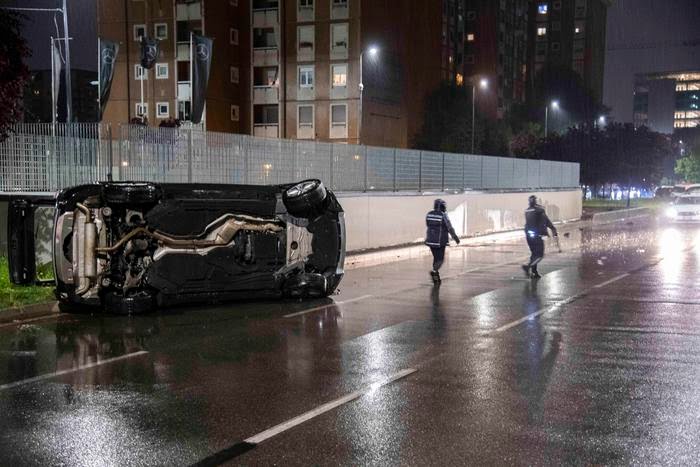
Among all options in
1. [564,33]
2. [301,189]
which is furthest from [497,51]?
[301,189]

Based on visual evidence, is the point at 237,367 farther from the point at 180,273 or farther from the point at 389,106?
the point at 389,106

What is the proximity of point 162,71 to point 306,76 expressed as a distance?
1011 cm

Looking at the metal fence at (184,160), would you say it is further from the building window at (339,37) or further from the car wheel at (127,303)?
the building window at (339,37)

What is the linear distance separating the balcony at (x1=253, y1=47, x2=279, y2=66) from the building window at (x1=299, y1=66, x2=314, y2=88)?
2277 mm

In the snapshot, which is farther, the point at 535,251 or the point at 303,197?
the point at 535,251

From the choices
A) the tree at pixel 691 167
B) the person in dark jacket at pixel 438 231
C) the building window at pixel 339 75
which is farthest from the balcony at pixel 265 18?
the tree at pixel 691 167

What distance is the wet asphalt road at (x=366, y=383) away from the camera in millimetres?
5578

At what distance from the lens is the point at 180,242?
11586 mm

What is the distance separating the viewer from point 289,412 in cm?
648

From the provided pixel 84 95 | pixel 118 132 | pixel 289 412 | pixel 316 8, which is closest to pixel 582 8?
pixel 84 95

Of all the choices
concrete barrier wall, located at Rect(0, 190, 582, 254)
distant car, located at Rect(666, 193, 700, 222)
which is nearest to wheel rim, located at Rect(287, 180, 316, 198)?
concrete barrier wall, located at Rect(0, 190, 582, 254)

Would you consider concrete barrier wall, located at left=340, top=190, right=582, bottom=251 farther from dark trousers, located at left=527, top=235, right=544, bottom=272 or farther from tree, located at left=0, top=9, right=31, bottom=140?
tree, located at left=0, top=9, right=31, bottom=140

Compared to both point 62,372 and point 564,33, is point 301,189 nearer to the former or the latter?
point 62,372

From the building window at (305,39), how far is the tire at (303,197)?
44.3 m
